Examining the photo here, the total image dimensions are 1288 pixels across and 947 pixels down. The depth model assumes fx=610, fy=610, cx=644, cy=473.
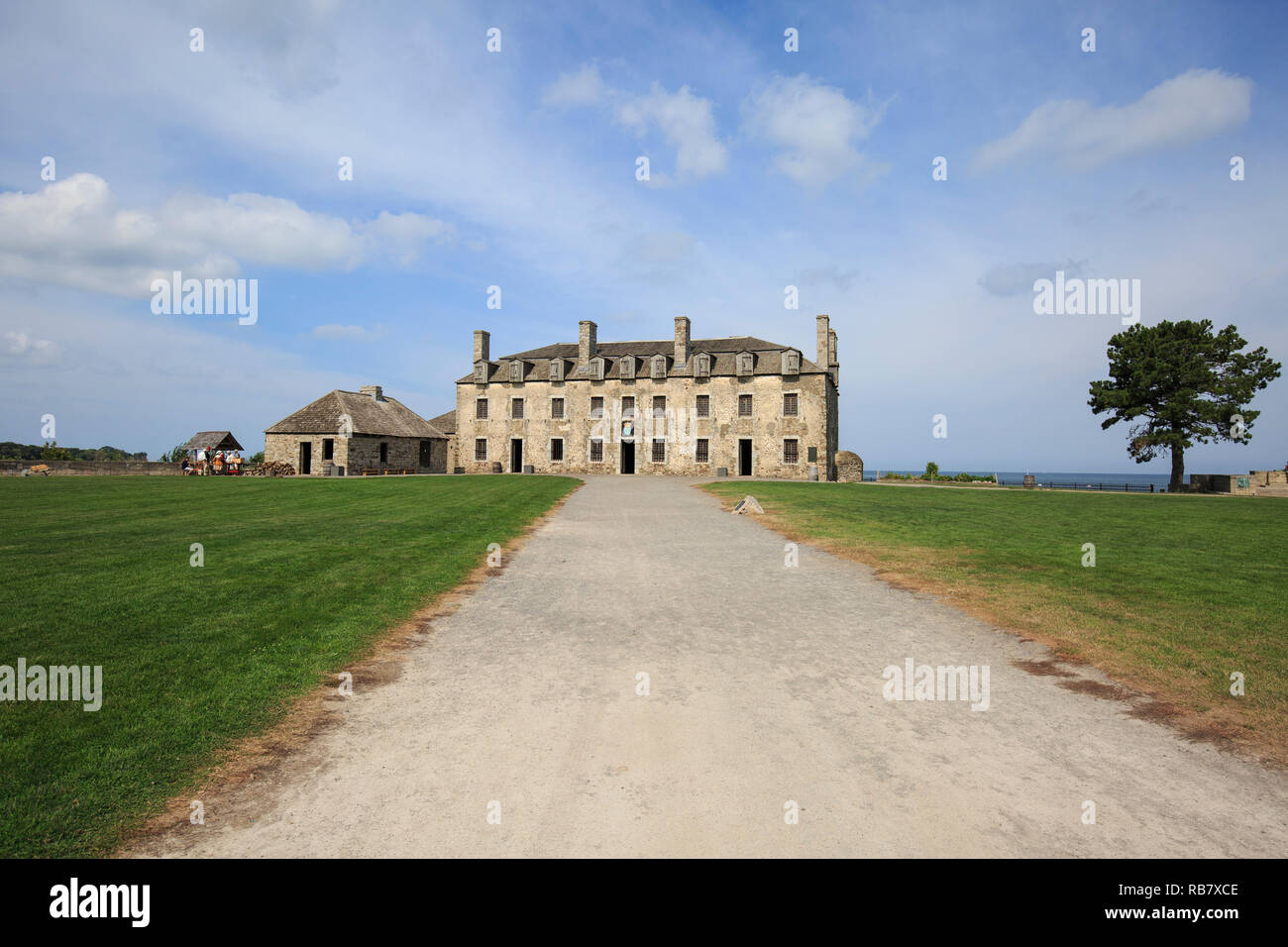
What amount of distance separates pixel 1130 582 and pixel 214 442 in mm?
65810

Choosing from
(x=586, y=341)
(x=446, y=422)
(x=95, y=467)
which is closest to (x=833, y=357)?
(x=586, y=341)

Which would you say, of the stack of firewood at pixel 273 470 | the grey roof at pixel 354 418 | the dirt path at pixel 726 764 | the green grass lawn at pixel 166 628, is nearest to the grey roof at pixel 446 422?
the grey roof at pixel 354 418

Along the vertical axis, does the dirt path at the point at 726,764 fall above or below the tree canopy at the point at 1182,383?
below

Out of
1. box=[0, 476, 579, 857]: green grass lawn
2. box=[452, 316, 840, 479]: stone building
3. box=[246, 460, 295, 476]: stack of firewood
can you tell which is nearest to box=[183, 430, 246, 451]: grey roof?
box=[246, 460, 295, 476]: stack of firewood

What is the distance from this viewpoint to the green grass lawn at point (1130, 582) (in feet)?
18.3

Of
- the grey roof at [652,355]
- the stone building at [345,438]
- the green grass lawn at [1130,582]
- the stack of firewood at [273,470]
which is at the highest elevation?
the grey roof at [652,355]

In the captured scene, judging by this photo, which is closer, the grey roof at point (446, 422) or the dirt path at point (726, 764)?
the dirt path at point (726, 764)

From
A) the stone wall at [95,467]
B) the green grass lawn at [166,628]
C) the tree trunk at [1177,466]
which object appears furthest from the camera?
the tree trunk at [1177,466]

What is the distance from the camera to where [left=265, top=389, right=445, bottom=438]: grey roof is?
46156mm

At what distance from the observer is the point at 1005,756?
411cm

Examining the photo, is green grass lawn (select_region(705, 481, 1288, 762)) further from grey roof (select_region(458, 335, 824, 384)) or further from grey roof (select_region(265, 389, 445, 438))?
grey roof (select_region(265, 389, 445, 438))

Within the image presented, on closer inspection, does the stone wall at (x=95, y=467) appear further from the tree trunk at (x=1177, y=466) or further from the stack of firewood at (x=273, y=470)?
the tree trunk at (x=1177, y=466)

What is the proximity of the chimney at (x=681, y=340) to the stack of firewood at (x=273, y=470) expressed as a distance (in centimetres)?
3070
